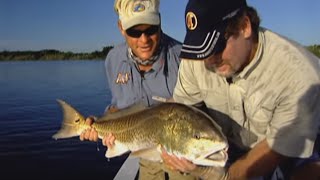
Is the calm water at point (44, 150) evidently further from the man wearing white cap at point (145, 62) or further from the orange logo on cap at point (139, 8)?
the orange logo on cap at point (139, 8)

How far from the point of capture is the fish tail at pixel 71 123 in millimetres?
5196

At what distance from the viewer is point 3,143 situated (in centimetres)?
1480

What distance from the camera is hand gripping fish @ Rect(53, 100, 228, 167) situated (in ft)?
10.7

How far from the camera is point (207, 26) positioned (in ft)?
11.1

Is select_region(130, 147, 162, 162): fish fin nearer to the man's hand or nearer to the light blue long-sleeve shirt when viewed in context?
the man's hand

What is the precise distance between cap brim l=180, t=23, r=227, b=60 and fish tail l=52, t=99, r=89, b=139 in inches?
85.3

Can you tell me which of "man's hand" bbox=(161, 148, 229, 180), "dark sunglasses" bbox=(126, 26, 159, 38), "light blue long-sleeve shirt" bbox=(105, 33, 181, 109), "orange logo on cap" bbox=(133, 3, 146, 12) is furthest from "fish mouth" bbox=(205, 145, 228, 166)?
"orange logo on cap" bbox=(133, 3, 146, 12)

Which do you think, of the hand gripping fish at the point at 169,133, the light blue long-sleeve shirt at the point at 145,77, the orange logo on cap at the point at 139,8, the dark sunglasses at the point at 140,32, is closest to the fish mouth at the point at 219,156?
the hand gripping fish at the point at 169,133

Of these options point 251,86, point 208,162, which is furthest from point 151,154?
point 251,86

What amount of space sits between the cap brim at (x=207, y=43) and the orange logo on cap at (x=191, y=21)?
0.05 metres

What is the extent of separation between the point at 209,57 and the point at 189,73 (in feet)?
2.56

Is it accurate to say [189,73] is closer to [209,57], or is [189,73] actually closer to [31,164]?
[209,57]

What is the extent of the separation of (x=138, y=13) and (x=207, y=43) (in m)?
1.68

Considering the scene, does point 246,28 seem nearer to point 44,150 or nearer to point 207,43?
point 207,43
